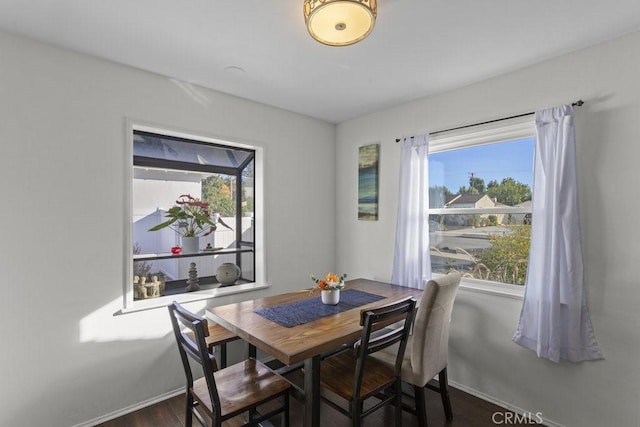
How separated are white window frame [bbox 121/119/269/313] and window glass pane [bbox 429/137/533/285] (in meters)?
1.60

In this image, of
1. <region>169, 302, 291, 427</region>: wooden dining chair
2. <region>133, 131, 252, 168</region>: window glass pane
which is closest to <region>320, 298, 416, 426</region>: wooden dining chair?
<region>169, 302, 291, 427</region>: wooden dining chair

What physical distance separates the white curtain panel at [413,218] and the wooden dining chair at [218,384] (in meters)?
1.50

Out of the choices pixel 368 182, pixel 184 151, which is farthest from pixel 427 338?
pixel 184 151

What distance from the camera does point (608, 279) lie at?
1.97 meters

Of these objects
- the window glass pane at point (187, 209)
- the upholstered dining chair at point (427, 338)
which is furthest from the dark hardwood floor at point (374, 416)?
the window glass pane at point (187, 209)

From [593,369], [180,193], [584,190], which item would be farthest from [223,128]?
[593,369]

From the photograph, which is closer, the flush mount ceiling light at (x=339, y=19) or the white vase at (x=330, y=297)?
the flush mount ceiling light at (x=339, y=19)

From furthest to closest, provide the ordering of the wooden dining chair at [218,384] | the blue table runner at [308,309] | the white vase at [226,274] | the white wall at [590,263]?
the white vase at [226,274] < the blue table runner at [308,309] < the white wall at [590,263] < the wooden dining chair at [218,384]

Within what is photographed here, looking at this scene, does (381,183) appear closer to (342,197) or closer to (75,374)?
(342,197)

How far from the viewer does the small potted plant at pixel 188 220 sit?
2.69 meters

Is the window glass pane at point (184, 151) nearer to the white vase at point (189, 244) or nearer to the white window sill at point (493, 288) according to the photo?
the white vase at point (189, 244)

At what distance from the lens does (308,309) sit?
221cm

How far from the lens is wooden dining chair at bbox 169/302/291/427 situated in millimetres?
1533

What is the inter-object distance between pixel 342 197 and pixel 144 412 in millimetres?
2586
